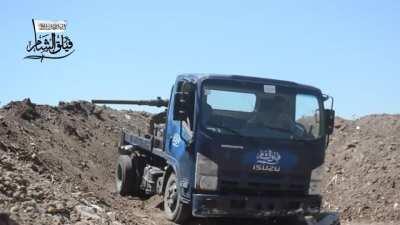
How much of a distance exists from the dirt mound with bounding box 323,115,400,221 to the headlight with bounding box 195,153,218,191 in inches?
226

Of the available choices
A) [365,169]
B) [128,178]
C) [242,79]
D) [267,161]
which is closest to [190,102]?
[242,79]

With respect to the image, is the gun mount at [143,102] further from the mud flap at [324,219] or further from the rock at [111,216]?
the mud flap at [324,219]

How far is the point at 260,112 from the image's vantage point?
9109 millimetres

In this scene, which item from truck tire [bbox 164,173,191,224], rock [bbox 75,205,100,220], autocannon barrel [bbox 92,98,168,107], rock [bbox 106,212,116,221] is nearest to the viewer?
rock [bbox 75,205,100,220]

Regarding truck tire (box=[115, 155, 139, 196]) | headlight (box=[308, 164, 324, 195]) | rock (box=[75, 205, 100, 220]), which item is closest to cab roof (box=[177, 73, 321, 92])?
headlight (box=[308, 164, 324, 195])

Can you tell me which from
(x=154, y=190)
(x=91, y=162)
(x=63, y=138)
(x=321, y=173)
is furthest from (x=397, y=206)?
(x=63, y=138)

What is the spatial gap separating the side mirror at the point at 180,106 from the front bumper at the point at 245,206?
3.81 ft

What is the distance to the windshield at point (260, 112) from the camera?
888 centimetres

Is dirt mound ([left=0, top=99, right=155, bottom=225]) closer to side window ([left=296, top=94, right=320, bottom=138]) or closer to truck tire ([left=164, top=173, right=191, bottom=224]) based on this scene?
truck tire ([left=164, top=173, right=191, bottom=224])

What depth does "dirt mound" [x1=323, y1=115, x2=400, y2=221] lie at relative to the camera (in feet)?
44.4

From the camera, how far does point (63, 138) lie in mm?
19453

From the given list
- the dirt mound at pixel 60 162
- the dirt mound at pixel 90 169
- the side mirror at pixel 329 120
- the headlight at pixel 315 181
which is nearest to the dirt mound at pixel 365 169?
the dirt mound at pixel 90 169

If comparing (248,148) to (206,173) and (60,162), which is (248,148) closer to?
(206,173)

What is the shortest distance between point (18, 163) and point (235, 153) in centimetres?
387
